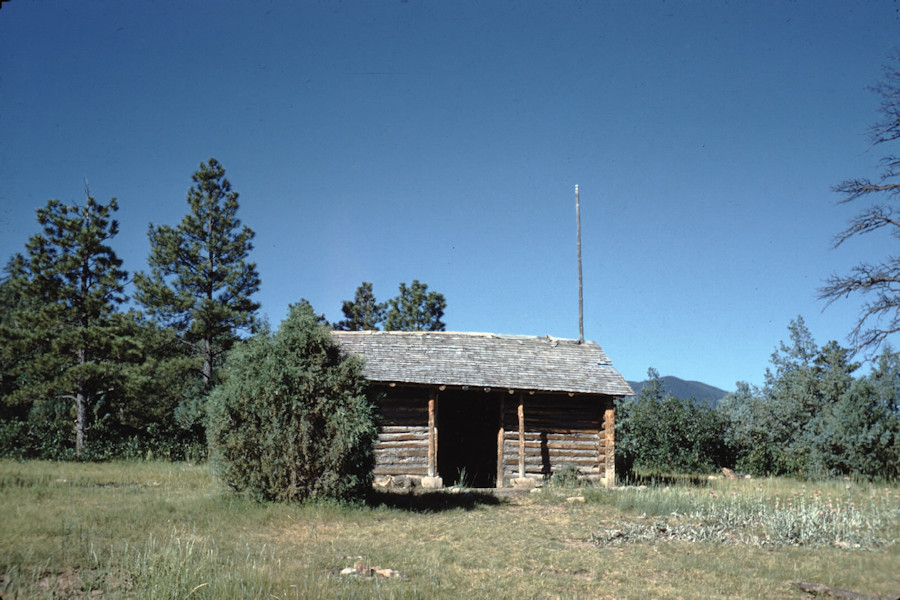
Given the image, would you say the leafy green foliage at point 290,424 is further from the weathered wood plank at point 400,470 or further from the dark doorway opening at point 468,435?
the dark doorway opening at point 468,435

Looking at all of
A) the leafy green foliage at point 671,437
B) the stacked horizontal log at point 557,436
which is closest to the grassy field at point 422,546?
the stacked horizontal log at point 557,436

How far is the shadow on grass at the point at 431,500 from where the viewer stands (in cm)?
1311

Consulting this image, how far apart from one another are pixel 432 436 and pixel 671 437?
41.3 feet

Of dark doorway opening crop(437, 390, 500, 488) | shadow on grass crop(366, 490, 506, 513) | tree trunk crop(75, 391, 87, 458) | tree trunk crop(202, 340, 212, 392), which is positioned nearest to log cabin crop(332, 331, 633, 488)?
dark doorway opening crop(437, 390, 500, 488)

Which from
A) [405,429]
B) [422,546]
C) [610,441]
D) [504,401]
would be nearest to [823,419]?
[610,441]

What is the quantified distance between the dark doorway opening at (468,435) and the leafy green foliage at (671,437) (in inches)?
225

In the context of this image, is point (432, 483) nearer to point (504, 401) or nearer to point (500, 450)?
point (500, 450)

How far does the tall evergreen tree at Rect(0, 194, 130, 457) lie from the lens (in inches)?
745

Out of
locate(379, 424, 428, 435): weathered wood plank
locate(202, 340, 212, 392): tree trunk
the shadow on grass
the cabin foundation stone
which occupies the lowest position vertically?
the cabin foundation stone

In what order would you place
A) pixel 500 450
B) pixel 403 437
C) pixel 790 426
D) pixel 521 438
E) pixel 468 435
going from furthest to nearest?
pixel 790 426, pixel 468 435, pixel 521 438, pixel 500 450, pixel 403 437

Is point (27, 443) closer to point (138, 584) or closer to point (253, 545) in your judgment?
point (253, 545)

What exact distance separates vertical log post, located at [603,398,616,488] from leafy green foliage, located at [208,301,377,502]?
379 inches

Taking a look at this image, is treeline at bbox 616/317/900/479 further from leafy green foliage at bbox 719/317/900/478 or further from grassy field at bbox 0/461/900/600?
grassy field at bbox 0/461/900/600

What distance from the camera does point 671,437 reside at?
25.1 meters
